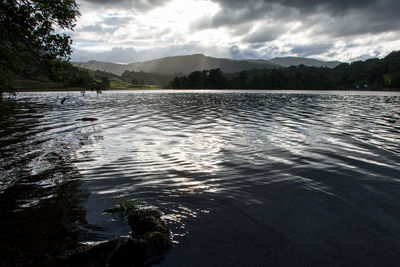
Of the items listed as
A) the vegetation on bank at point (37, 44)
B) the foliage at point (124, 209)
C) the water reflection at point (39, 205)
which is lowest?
the water reflection at point (39, 205)

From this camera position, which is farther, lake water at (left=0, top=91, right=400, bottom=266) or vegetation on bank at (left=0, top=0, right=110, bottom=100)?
vegetation on bank at (left=0, top=0, right=110, bottom=100)

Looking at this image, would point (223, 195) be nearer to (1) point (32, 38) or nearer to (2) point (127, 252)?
(2) point (127, 252)

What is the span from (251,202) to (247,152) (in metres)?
7.64

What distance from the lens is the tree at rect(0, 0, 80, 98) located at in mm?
14188

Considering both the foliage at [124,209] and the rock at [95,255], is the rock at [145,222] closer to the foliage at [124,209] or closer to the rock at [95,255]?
the foliage at [124,209]

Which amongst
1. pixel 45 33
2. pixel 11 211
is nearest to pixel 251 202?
pixel 11 211

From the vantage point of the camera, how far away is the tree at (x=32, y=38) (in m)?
14.2

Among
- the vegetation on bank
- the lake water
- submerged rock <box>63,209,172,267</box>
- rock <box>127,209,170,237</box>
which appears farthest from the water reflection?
the vegetation on bank

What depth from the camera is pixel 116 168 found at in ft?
44.8

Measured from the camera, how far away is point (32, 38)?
601 inches

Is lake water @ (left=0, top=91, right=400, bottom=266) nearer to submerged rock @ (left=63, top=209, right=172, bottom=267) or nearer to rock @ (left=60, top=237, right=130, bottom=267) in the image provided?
submerged rock @ (left=63, top=209, right=172, bottom=267)

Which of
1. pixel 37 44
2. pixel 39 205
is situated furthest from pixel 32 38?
pixel 39 205

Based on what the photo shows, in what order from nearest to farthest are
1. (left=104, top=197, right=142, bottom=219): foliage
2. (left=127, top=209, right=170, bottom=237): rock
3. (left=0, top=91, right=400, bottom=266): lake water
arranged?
(left=0, top=91, right=400, bottom=266): lake water, (left=127, top=209, right=170, bottom=237): rock, (left=104, top=197, right=142, bottom=219): foliage

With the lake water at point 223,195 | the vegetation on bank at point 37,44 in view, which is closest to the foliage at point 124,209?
the lake water at point 223,195
